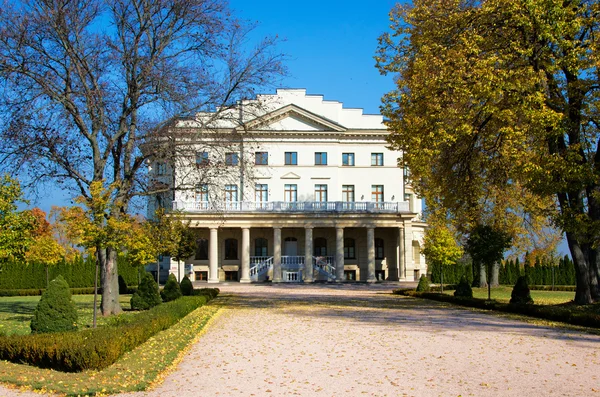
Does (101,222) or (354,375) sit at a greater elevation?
(101,222)

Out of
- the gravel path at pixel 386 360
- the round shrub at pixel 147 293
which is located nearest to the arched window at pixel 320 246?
the round shrub at pixel 147 293

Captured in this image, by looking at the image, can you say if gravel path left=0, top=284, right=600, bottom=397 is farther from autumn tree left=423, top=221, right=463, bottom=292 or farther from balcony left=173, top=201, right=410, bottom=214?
balcony left=173, top=201, right=410, bottom=214

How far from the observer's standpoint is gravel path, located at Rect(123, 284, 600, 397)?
9.73 metres

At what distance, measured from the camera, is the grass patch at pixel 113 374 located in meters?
9.76

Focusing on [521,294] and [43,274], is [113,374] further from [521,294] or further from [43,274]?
[43,274]

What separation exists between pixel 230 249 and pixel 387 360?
142 ft

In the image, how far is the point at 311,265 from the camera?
50.5 m

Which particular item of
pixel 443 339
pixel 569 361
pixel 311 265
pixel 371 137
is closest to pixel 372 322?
pixel 443 339

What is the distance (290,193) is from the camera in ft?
179

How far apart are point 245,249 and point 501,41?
1279 inches

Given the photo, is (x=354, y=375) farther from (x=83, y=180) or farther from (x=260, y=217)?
(x=260, y=217)

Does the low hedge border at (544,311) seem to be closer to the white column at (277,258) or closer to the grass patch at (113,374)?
the grass patch at (113,374)

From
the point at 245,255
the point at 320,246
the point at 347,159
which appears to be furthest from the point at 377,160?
the point at 245,255

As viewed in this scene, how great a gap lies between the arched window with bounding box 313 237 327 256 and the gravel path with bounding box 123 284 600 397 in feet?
116
